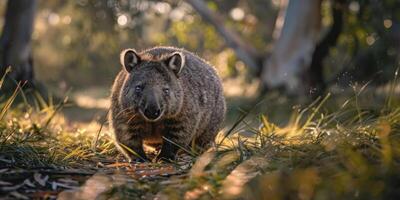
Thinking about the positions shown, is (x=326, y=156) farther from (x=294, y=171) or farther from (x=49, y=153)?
(x=49, y=153)

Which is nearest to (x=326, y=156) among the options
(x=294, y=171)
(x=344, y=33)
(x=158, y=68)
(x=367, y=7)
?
(x=294, y=171)

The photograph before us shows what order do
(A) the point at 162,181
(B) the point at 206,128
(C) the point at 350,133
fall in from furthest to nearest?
(B) the point at 206,128, (C) the point at 350,133, (A) the point at 162,181

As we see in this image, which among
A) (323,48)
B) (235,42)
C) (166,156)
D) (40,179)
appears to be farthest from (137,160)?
(323,48)

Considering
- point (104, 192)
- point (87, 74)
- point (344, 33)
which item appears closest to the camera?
point (104, 192)

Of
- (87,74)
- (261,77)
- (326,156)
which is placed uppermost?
(326,156)

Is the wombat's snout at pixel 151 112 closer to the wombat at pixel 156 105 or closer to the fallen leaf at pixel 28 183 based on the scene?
the wombat at pixel 156 105

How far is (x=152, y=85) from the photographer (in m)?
6.55

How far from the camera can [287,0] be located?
16156mm

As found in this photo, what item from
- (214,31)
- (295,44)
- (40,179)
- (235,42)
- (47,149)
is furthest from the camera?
(214,31)

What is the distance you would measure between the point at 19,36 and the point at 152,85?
31.1 ft

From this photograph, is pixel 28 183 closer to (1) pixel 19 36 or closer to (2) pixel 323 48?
(1) pixel 19 36

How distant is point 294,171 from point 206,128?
298 cm

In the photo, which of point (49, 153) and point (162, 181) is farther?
point (49, 153)

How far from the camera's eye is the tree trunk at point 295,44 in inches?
625
